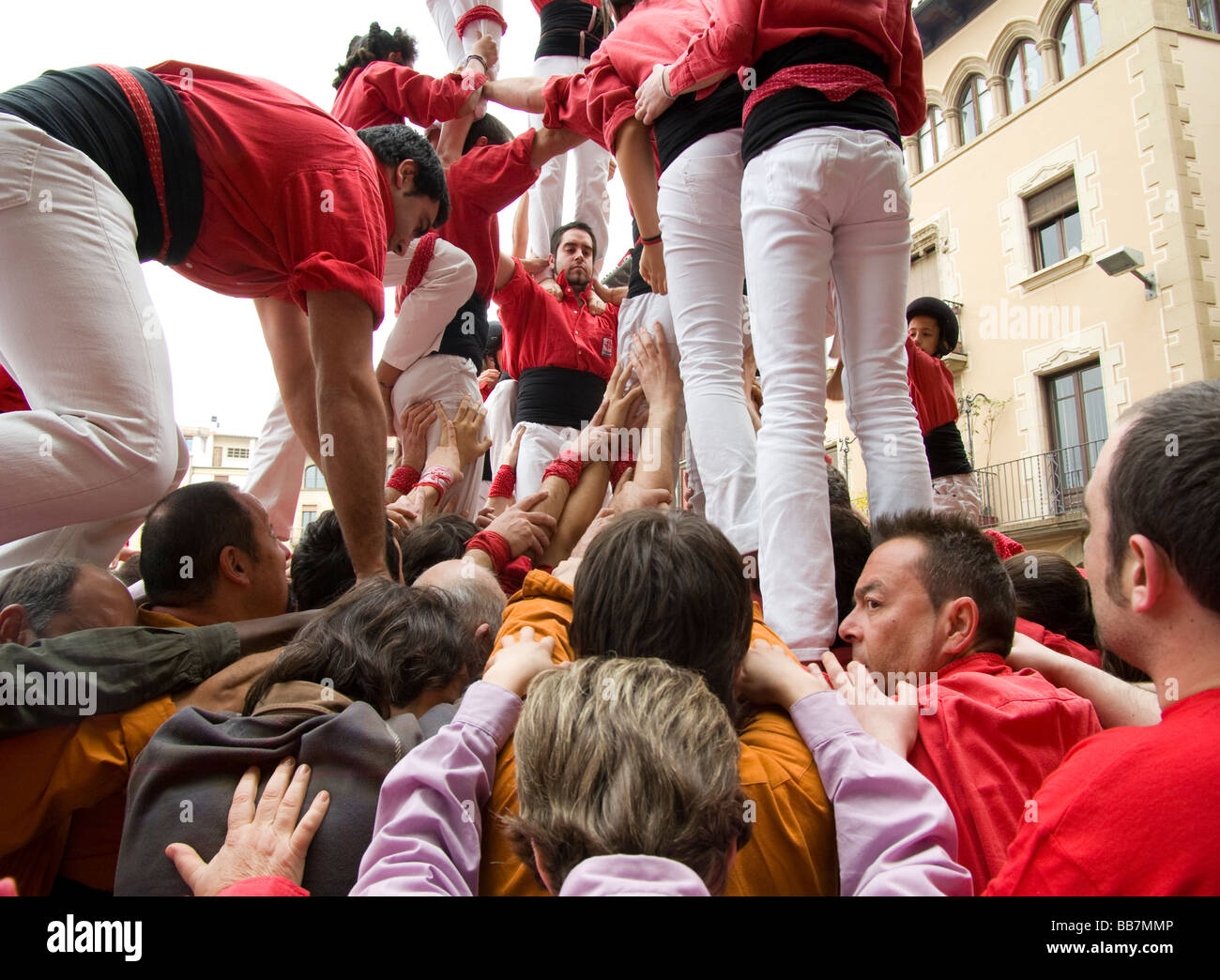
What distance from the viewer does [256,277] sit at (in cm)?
232

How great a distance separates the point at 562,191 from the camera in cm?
575

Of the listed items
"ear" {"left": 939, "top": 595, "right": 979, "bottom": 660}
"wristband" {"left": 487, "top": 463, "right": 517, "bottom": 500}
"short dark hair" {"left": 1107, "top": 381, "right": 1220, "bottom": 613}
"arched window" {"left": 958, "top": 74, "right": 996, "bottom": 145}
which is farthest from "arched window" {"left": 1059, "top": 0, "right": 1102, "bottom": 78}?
"short dark hair" {"left": 1107, "top": 381, "right": 1220, "bottom": 613}

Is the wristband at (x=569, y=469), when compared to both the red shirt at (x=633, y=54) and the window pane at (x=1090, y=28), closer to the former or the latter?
the red shirt at (x=633, y=54)

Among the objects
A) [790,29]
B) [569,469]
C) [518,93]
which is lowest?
[569,469]

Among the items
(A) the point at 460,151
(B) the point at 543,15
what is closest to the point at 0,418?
(A) the point at 460,151

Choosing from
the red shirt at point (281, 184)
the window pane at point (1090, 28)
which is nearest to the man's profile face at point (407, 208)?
the red shirt at point (281, 184)

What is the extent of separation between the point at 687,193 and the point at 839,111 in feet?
1.53

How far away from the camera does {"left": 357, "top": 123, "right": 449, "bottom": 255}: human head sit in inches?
96.0

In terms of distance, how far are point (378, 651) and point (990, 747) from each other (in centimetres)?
95

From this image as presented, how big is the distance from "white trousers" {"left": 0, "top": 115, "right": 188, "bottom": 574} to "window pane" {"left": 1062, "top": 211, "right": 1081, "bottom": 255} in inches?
599

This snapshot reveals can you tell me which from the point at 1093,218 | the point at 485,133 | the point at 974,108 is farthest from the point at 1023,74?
the point at 485,133

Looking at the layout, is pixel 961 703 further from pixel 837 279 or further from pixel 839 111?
pixel 839 111

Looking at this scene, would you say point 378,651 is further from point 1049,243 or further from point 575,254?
point 1049,243

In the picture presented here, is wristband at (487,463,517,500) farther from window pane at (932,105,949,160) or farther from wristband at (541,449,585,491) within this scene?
window pane at (932,105,949,160)
